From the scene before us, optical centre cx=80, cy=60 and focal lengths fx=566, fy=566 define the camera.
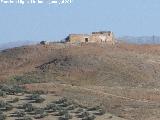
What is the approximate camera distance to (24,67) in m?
48.3

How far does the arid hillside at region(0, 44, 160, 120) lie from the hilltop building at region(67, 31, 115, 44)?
325cm

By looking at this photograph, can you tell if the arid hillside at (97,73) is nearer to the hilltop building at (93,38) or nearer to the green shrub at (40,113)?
the hilltop building at (93,38)

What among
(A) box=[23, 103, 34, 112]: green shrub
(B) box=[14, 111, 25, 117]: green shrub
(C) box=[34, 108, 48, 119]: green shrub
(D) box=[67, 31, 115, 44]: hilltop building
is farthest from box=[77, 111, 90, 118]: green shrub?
(D) box=[67, 31, 115, 44]: hilltop building

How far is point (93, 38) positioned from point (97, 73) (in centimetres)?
1570

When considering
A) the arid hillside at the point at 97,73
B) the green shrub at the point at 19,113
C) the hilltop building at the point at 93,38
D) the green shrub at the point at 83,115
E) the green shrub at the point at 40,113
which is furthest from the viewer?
the hilltop building at the point at 93,38

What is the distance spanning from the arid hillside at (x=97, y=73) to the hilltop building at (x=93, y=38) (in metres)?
3.25

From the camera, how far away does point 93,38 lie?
195ft

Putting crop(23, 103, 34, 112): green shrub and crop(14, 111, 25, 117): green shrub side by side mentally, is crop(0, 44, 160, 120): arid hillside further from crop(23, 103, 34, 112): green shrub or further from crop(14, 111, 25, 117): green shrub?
crop(14, 111, 25, 117): green shrub

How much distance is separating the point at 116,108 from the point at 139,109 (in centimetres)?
129

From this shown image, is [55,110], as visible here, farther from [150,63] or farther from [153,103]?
[150,63]

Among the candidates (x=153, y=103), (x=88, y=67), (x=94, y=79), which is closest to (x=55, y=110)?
(x=153, y=103)

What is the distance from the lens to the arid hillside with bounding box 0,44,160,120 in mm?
33809

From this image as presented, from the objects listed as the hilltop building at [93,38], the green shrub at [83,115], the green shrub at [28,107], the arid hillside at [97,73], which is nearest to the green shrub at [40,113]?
the green shrub at [28,107]

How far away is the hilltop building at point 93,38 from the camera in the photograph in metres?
58.1
